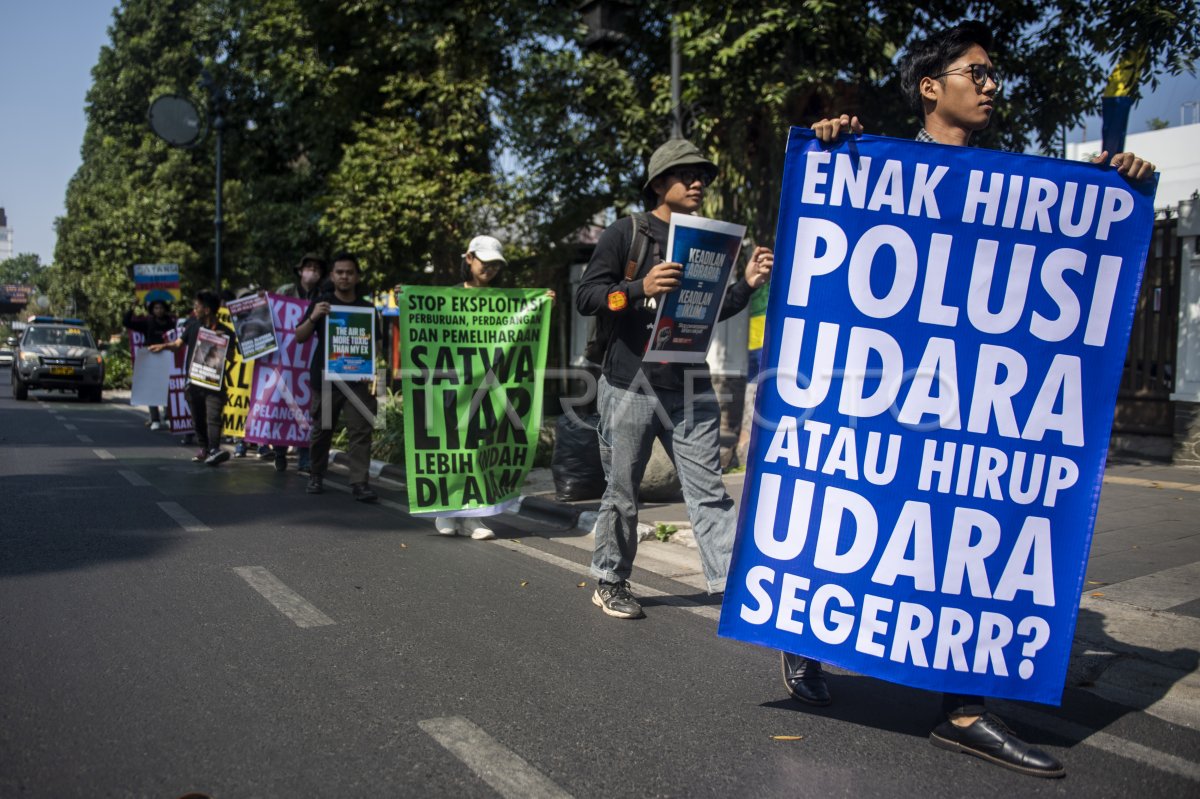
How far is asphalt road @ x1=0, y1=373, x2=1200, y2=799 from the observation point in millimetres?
2820

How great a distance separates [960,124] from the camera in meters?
3.26

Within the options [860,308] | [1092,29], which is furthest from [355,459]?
[1092,29]

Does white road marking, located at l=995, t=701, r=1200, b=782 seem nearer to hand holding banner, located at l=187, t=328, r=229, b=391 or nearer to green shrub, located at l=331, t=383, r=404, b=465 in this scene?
green shrub, located at l=331, t=383, r=404, b=465

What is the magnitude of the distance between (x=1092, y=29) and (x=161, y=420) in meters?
14.0

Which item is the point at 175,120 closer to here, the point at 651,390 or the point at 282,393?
the point at 282,393

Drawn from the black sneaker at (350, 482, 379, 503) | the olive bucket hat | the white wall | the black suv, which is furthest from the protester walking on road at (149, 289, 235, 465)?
the white wall

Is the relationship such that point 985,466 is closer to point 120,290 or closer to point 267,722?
point 267,722

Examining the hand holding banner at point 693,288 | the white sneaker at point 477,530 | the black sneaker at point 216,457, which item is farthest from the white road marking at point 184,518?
the hand holding banner at point 693,288

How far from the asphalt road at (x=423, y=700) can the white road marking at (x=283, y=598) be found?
0.06 feet

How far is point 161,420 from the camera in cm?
1611

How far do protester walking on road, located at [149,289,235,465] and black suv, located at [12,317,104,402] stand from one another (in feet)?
44.9

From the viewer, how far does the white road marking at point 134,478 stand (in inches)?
338

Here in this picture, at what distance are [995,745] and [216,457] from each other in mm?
8988

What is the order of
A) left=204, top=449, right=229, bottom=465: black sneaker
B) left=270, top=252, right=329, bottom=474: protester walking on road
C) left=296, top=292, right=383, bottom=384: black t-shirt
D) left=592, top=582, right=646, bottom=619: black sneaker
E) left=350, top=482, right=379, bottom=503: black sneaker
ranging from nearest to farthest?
left=592, top=582, right=646, bottom=619: black sneaker, left=350, top=482, right=379, bottom=503: black sneaker, left=296, top=292, right=383, bottom=384: black t-shirt, left=270, top=252, right=329, bottom=474: protester walking on road, left=204, top=449, right=229, bottom=465: black sneaker
